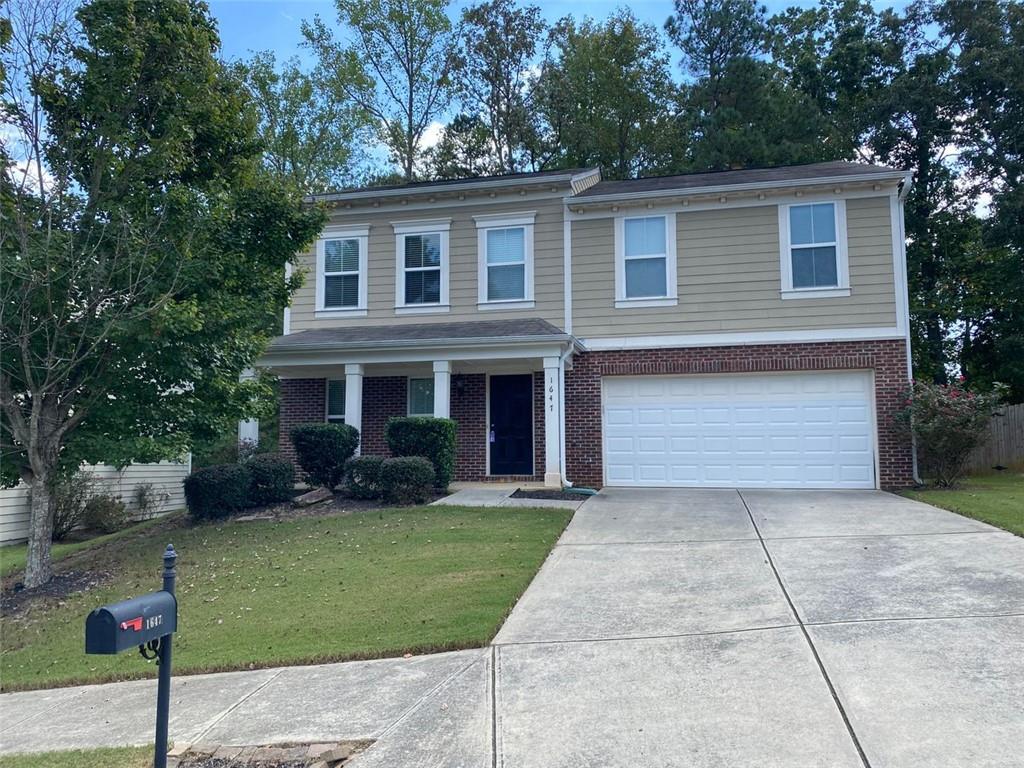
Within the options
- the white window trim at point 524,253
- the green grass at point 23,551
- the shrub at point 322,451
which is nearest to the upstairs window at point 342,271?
the white window trim at point 524,253

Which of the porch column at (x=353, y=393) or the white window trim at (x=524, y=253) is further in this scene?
the white window trim at (x=524, y=253)

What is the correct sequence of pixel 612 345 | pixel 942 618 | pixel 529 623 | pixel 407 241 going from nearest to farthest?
pixel 942 618
pixel 529 623
pixel 612 345
pixel 407 241

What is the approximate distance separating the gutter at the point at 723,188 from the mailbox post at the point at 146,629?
11.4m

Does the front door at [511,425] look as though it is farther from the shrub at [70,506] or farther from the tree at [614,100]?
the tree at [614,100]

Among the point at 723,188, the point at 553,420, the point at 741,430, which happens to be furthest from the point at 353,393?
the point at 723,188

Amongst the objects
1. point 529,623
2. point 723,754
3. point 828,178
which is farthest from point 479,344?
point 723,754

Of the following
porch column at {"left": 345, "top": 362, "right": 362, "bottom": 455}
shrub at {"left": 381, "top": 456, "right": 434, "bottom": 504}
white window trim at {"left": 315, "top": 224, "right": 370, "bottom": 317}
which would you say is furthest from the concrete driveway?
white window trim at {"left": 315, "top": 224, "right": 370, "bottom": 317}

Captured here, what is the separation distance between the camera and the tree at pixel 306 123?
2519cm

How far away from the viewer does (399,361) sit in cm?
1330

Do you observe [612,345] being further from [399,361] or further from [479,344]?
[399,361]

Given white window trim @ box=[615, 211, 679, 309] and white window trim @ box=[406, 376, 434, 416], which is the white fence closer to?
white window trim @ box=[406, 376, 434, 416]

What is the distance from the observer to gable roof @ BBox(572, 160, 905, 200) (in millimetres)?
13023

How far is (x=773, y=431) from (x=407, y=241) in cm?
789

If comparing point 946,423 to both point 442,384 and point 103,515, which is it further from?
point 103,515
